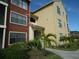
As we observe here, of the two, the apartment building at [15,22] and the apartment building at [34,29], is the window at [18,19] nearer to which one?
the apartment building at [15,22]

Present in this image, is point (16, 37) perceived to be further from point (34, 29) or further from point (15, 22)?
point (34, 29)

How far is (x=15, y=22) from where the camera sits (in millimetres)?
22734

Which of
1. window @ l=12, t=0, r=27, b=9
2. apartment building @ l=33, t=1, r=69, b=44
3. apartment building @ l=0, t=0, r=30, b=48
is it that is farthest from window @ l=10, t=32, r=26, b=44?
apartment building @ l=33, t=1, r=69, b=44

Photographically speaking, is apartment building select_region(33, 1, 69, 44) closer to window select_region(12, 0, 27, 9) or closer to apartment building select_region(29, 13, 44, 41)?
apartment building select_region(29, 13, 44, 41)

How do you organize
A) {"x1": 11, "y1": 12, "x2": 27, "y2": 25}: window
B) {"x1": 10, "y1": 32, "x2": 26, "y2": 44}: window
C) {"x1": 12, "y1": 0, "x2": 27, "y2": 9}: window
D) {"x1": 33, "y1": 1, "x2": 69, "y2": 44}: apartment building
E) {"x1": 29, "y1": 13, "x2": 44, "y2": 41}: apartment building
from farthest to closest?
1. {"x1": 33, "y1": 1, "x2": 69, "y2": 44}: apartment building
2. {"x1": 29, "y1": 13, "x2": 44, "y2": 41}: apartment building
3. {"x1": 12, "y1": 0, "x2": 27, "y2": 9}: window
4. {"x1": 11, "y1": 12, "x2": 27, "y2": 25}: window
5. {"x1": 10, "y1": 32, "x2": 26, "y2": 44}: window

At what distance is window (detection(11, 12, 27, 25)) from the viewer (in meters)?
22.2

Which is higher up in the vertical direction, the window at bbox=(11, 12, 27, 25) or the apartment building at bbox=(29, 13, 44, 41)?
the window at bbox=(11, 12, 27, 25)

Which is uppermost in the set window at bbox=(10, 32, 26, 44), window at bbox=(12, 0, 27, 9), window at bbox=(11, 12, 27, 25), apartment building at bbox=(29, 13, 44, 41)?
window at bbox=(12, 0, 27, 9)

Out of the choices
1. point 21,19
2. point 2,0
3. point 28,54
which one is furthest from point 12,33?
point 28,54

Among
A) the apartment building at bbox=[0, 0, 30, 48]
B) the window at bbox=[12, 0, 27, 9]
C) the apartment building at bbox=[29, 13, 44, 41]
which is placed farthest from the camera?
the apartment building at bbox=[29, 13, 44, 41]

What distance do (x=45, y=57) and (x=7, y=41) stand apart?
7.67 m

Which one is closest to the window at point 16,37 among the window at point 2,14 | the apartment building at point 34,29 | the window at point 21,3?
the apartment building at point 34,29

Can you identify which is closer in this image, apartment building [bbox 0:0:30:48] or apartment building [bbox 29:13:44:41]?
apartment building [bbox 0:0:30:48]

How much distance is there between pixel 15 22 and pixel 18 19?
110 centimetres
